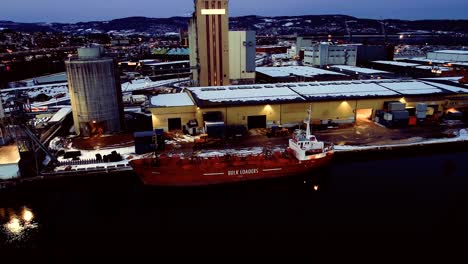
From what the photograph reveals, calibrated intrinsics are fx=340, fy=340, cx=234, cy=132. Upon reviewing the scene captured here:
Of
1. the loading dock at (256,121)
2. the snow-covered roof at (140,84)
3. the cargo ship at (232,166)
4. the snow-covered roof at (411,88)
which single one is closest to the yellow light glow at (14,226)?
the cargo ship at (232,166)

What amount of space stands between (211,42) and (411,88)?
975 inches

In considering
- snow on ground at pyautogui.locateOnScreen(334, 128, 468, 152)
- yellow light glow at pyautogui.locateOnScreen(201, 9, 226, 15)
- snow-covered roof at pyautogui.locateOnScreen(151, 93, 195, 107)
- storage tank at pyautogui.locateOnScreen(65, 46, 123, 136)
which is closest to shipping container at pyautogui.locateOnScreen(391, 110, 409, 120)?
snow on ground at pyautogui.locateOnScreen(334, 128, 468, 152)

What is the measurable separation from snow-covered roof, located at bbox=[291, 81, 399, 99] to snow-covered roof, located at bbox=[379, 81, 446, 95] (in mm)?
1320

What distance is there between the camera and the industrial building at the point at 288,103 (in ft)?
107

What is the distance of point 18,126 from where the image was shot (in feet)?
80.5

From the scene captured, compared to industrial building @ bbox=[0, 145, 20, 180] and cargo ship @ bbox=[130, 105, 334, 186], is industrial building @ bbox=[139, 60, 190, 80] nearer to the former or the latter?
industrial building @ bbox=[0, 145, 20, 180]

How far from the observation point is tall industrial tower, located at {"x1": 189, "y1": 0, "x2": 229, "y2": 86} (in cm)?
4341

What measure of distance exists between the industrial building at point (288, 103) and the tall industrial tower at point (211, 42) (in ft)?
26.8

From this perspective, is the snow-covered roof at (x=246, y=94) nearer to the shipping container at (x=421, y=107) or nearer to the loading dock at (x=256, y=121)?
the loading dock at (x=256, y=121)

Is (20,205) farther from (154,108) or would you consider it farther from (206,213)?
(154,108)

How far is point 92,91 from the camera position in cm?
3120

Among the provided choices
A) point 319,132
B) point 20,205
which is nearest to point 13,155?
point 20,205

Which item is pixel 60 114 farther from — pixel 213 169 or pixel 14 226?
pixel 213 169

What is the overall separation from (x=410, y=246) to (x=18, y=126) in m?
26.3
